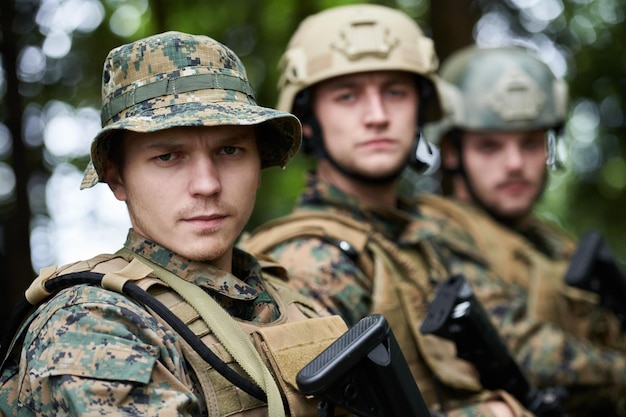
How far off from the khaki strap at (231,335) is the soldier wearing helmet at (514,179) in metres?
2.93

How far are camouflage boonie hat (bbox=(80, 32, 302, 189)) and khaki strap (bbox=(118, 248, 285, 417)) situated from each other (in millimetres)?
432

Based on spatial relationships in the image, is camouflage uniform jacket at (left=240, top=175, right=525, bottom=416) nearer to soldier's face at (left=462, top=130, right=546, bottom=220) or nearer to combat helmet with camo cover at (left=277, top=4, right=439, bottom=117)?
combat helmet with camo cover at (left=277, top=4, right=439, bottom=117)

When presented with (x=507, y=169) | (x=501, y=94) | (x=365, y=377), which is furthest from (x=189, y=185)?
(x=501, y=94)

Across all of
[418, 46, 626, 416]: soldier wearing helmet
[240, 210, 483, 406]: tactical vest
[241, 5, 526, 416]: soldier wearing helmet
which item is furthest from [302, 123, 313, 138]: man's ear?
[418, 46, 626, 416]: soldier wearing helmet

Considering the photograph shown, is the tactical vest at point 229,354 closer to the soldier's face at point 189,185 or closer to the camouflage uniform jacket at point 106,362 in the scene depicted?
the camouflage uniform jacket at point 106,362

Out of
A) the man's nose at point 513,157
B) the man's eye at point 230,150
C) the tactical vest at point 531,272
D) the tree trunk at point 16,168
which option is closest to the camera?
the man's eye at point 230,150

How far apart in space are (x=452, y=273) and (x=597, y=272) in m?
0.95

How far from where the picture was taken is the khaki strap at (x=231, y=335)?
244 centimetres

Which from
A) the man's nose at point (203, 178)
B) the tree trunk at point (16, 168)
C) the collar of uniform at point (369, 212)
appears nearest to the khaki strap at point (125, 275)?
the man's nose at point (203, 178)

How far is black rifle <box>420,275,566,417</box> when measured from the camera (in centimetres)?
351

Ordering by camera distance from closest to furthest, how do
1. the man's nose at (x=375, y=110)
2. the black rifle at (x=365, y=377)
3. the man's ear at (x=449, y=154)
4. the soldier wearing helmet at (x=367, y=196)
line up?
the black rifle at (x=365, y=377) < the soldier wearing helmet at (x=367, y=196) < the man's nose at (x=375, y=110) < the man's ear at (x=449, y=154)

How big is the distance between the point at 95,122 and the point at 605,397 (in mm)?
5221

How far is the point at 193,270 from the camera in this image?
2.65 m

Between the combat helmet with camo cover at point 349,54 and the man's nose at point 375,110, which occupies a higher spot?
the combat helmet with camo cover at point 349,54
